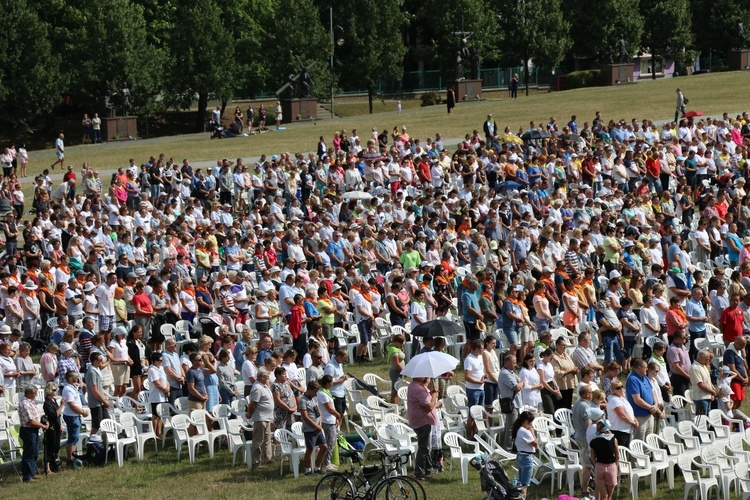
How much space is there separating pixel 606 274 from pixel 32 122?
44.5 metres

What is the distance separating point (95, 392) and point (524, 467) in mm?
6079

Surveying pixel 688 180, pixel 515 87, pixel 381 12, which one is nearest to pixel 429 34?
pixel 381 12

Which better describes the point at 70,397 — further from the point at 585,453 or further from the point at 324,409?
the point at 585,453

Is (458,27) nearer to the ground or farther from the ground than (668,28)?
farther from the ground

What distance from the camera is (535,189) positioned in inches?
1164

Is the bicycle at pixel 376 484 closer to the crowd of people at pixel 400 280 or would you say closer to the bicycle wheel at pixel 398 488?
the bicycle wheel at pixel 398 488

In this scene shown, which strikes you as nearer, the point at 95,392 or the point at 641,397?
the point at 641,397

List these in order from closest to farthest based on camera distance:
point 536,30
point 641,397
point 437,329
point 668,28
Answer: point 641,397 < point 437,329 < point 536,30 < point 668,28

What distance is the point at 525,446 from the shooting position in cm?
1396

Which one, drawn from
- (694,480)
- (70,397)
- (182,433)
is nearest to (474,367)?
(694,480)

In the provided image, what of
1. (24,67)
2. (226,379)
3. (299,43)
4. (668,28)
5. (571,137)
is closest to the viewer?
(226,379)

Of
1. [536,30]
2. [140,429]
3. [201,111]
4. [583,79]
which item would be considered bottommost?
[140,429]

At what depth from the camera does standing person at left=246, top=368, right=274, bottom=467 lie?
15805 millimetres

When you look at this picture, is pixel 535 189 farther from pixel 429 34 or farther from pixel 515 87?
pixel 429 34
